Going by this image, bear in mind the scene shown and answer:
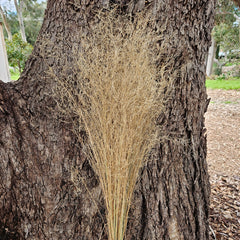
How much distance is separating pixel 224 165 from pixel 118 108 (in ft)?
8.26

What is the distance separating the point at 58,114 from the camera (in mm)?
1277

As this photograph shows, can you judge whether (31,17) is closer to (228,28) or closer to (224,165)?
(228,28)

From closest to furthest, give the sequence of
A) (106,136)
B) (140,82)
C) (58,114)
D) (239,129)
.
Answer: (140,82), (106,136), (58,114), (239,129)

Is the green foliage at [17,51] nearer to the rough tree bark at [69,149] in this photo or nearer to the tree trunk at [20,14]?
the rough tree bark at [69,149]

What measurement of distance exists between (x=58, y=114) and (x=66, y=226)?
0.64m

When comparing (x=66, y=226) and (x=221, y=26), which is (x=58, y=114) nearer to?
(x=66, y=226)

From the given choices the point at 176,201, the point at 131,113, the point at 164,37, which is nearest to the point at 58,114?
the point at 131,113

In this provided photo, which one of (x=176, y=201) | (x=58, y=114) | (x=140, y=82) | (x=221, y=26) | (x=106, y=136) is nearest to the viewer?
(x=140, y=82)

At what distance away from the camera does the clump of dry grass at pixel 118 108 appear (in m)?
0.94

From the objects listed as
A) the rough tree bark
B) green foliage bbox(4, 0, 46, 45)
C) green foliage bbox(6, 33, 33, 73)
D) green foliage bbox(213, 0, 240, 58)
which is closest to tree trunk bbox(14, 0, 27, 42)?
green foliage bbox(4, 0, 46, 45)

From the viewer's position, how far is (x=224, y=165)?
296 cm

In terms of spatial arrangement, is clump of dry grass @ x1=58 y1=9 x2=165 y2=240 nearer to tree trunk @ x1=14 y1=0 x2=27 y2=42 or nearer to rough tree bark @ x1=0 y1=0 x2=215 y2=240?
rough tree bark @ x1=0 y1=0 x2=215 y2=240

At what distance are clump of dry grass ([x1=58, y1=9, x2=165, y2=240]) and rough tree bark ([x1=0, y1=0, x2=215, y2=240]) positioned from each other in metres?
0.19

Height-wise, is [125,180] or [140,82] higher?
[140,82]
